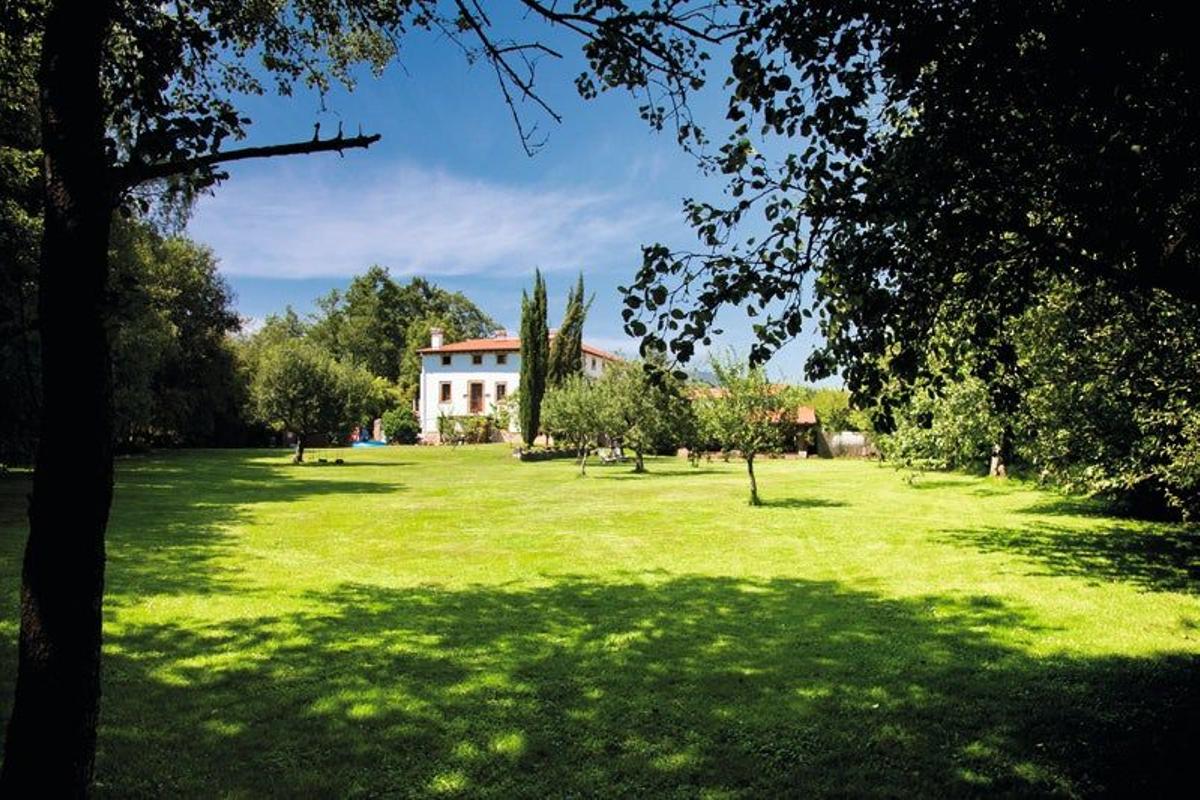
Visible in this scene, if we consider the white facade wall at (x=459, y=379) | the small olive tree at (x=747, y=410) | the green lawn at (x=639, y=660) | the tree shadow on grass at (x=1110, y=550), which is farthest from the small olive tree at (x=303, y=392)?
the tree shadow on grass at (x=1110, y=550)

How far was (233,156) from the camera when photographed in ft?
9.59

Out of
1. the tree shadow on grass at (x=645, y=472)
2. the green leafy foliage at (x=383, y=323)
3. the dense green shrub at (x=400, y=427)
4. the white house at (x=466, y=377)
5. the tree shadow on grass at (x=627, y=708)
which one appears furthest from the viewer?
the green leafy foliage at (x=383, y=323)

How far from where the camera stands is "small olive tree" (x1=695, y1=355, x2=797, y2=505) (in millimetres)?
22203

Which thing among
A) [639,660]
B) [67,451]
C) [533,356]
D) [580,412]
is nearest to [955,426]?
[639,660]

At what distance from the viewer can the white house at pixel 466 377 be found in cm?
6756

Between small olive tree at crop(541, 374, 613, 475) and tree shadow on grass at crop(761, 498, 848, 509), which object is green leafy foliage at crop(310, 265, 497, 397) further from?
tree shadow on grass at crop(761, 498, 848, 509)

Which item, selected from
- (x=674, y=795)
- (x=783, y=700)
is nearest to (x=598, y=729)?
(x=674, y=795)

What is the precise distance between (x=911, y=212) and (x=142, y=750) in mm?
6445

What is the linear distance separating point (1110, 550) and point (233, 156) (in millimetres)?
16726

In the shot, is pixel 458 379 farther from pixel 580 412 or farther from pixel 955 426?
pixel 955 426

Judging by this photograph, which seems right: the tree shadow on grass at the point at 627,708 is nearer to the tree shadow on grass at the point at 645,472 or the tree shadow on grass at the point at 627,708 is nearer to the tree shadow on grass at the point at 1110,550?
the tree shadow on grass at the point at 1110,550

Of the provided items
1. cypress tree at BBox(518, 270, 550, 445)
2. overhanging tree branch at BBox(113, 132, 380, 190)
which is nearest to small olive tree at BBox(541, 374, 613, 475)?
cypress tree at BBox(518, 270, 550, 445)

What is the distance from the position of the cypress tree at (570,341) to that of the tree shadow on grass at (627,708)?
46810 millimetres

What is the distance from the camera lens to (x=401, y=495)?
2444 cm
